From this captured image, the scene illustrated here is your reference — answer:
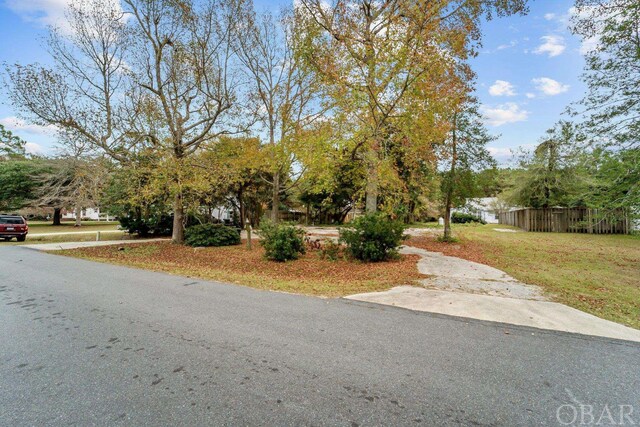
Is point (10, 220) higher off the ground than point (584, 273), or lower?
higher

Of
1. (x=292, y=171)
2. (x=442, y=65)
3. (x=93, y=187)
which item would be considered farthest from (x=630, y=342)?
(x=93, y=187)

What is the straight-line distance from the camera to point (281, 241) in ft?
33.3

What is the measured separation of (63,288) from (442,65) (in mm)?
9742

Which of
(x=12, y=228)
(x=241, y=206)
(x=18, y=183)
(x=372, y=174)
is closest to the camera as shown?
(x=372, y=174)

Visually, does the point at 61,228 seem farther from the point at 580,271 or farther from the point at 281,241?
the point at 580,271

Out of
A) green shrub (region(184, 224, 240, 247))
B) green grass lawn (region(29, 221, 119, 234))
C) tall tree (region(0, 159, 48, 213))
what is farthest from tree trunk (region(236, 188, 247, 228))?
tall tree (region(0, 159, 48, 213))

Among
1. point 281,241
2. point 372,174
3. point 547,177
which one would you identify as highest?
point 547,177

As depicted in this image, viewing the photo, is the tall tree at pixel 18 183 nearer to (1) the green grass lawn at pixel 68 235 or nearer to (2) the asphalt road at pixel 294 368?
(1) the green grass lawn at pixel 68 235

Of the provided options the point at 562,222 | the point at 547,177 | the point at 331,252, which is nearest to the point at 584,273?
the point at 331,252

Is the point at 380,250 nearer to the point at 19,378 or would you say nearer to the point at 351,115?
the point at 351,115

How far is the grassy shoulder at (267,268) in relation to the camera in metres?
6.64

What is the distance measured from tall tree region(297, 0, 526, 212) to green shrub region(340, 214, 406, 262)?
130 centimetres

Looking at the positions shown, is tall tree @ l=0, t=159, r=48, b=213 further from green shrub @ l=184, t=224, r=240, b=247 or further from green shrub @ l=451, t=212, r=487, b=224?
green shrub @ l=451, t=212, r=487, b=224

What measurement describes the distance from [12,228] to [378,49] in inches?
910
